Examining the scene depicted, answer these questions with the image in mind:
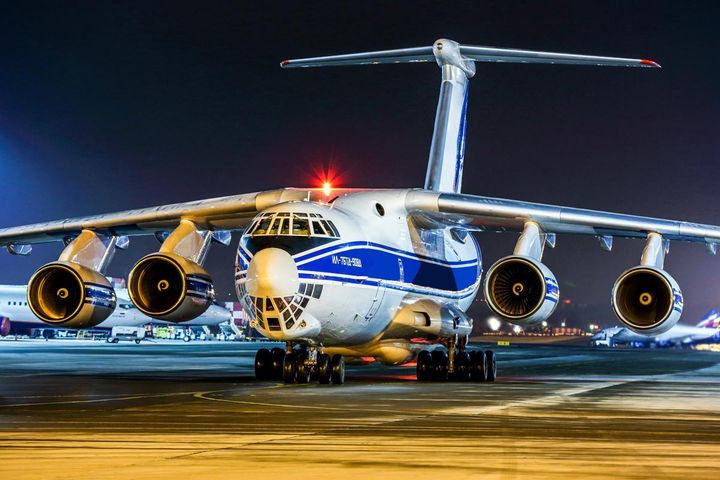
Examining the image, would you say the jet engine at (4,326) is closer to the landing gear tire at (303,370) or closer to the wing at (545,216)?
the wing at (545,216)

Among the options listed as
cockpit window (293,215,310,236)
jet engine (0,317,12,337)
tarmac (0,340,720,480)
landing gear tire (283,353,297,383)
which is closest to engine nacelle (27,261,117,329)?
tarmac (0,340,720,480)

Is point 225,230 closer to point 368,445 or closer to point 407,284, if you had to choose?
point 407,284

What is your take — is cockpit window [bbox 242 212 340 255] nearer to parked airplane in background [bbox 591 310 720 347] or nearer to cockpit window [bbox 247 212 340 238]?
cockpit window [bbox 247 212 340 238]

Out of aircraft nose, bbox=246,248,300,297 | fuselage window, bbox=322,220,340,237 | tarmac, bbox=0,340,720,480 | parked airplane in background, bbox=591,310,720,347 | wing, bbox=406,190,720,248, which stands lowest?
tarmac, bbox=0,340,720,480

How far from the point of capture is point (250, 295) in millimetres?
16812

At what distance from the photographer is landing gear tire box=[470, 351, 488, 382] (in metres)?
21.0

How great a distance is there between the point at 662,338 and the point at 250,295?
65.3m

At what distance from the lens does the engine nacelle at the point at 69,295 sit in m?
20.2

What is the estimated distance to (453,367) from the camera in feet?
69.3

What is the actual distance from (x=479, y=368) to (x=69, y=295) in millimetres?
8524

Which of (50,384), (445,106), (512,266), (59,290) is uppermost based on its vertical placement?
(445,106)

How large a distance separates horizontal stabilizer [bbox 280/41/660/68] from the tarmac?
7327mm

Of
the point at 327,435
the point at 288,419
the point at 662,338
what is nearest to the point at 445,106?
the point at 288,419

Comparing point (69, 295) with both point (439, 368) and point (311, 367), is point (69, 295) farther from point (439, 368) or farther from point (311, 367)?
point (439, 368)
